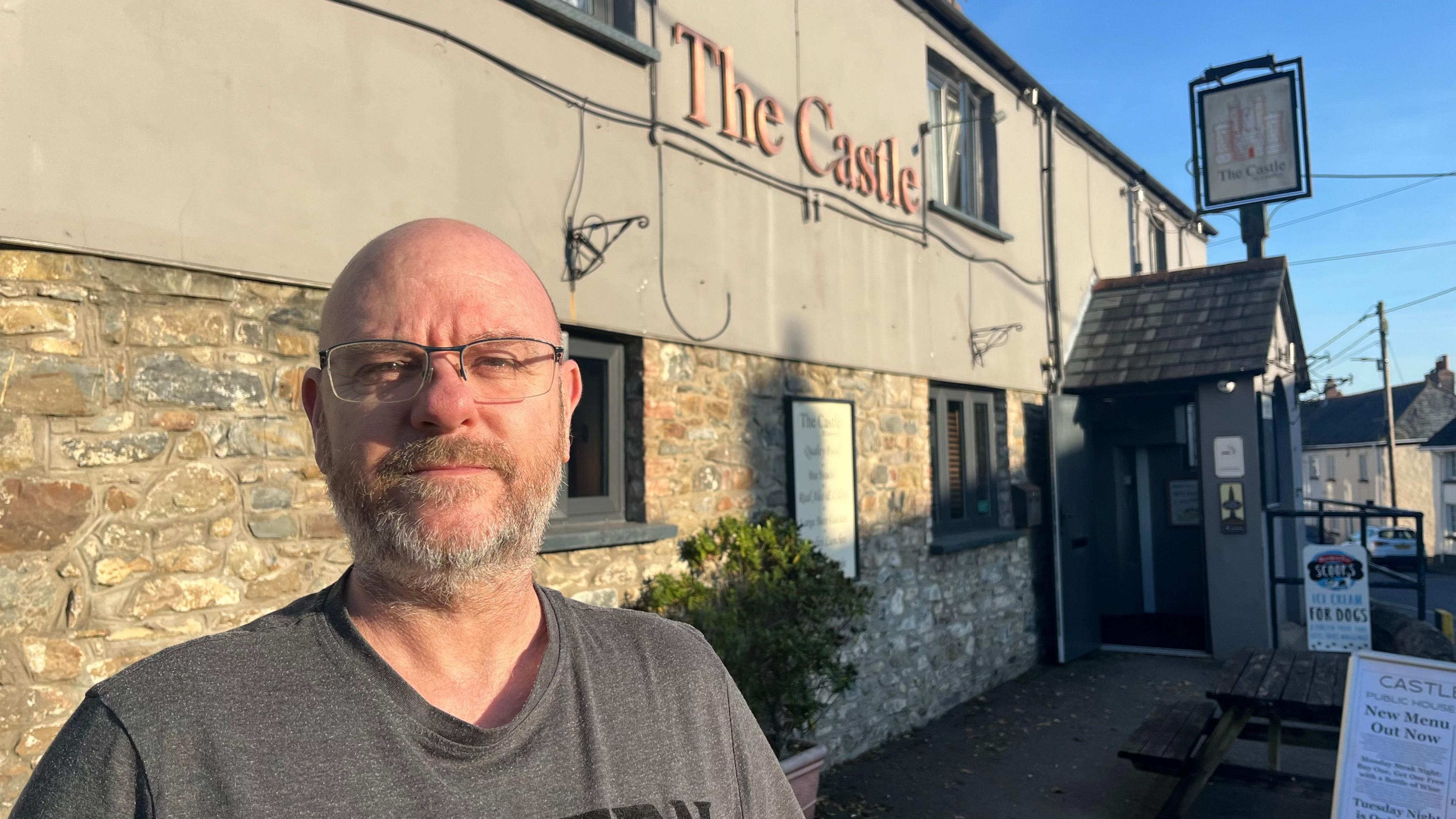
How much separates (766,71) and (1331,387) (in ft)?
167

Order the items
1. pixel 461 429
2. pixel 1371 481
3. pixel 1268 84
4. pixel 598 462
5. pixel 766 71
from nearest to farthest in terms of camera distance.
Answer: pixel 461 429, pixel 598 462, pixel 766 71, pixel 1268 84, pixel 1371 481

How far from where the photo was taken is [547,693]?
1438mm

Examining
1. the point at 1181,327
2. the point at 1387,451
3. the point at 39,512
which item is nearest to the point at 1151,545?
the point at 1181,327

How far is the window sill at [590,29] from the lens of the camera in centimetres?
459

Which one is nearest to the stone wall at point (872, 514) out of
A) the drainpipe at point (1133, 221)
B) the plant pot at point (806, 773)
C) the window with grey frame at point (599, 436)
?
the window with grey frame at point (599, 436)

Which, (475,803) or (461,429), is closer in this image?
(475,803)

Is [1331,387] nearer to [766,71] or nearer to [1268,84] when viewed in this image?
[1268,84]

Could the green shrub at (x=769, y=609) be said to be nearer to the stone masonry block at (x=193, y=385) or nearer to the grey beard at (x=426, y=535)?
the stone masonry block at (x=193, y=385)

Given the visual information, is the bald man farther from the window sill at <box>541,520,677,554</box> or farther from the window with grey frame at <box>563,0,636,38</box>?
the window with grey frame at <box>563,0,636,38</box>

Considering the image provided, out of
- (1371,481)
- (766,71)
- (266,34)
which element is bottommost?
(1371,481)

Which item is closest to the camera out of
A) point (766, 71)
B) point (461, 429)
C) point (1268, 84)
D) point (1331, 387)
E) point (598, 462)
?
point (461, 429)

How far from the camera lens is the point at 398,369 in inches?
57.7

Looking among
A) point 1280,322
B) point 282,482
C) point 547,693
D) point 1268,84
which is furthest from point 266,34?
point 1268,84

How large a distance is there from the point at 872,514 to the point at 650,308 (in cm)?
278
